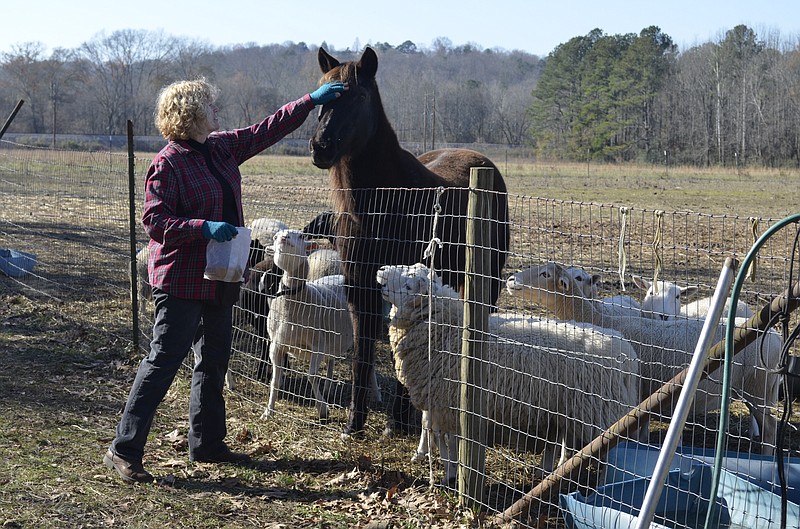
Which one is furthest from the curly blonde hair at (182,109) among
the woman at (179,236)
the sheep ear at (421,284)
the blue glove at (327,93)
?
the sheep ear at (421,284)

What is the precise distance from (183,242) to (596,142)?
244 feet

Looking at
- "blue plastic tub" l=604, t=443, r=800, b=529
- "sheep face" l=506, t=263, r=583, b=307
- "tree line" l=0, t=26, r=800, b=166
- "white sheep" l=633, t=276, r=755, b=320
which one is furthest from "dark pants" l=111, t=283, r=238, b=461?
"tree line" l=0, t=26, r=800, b=166

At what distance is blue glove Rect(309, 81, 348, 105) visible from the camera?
6441 millimetres

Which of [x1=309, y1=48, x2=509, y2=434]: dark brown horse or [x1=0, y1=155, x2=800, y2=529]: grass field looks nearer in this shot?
[x1=0, y1=155, x2=800, y2=529]: grass field

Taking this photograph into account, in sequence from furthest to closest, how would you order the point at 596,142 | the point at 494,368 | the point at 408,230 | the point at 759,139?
the point at 596,142
the point at 759,139
the point at 408,230
the point at 494,368

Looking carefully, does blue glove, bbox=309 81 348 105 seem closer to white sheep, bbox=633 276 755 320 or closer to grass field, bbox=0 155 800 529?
grass field, bbox=0 155 800 529

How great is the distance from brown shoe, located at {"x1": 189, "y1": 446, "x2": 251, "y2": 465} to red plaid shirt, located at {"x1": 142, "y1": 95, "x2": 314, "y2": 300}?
1.15 m

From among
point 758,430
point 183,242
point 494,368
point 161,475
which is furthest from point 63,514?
point 758,430

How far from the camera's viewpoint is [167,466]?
585 centimetres

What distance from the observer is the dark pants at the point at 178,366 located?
5551mm

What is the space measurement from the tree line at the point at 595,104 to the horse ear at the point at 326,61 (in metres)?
53.8

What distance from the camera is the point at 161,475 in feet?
18.5

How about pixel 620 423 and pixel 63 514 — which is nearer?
pixel 620 423

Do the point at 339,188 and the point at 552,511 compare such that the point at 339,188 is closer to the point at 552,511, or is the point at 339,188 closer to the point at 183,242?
the point at 183,242
